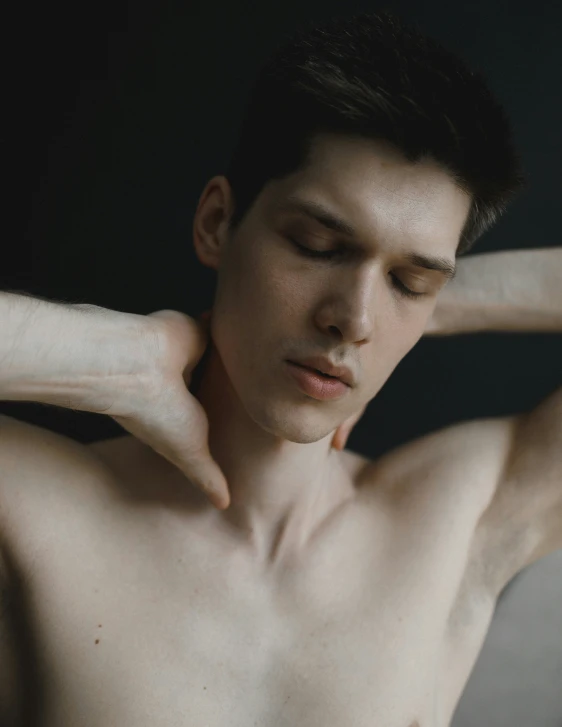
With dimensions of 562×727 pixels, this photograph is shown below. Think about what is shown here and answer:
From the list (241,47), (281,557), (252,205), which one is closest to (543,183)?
(241,47)

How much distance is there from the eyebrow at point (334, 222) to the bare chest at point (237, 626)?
0.40 meters

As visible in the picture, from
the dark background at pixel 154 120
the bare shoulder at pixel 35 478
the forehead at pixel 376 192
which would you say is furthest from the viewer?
the dark background at pixel 154 120

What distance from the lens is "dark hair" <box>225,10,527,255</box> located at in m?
1.04

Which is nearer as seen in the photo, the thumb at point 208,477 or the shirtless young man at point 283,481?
the shirtless young man at point 283,481

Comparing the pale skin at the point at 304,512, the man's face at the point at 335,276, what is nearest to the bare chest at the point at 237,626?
the pale skin at the point at 304,512

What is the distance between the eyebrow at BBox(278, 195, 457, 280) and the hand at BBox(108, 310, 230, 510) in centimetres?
20

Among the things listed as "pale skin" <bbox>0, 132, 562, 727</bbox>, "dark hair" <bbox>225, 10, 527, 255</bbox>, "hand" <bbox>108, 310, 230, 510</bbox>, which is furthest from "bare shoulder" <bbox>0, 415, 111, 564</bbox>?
"dark hair" <bbox>225, 10, 527, 255</bbox>

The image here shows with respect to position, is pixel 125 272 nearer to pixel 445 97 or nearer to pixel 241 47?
pixel 241 47

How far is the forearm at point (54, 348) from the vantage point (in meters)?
0.90

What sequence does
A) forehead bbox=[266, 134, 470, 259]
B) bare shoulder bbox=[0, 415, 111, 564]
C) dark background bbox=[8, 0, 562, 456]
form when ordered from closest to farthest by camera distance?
forehead bbox=[266, 134, 470, 259] → bare shoulder bbox=[0, 415, 111, 564] → dark background bbox=[8, 0, 562, 456]

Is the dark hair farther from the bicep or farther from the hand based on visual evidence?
the bicep

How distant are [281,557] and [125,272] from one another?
0.66 meters

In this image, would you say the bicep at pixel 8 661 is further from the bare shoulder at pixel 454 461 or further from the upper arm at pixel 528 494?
the upper arm at pixel 528 494

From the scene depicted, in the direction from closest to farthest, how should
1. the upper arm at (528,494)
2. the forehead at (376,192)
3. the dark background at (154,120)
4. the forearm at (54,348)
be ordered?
the forearm at (54,348) < the forehead at (376,192) < the upper arm at (528,494) < the dark background at (154,120)
